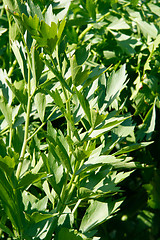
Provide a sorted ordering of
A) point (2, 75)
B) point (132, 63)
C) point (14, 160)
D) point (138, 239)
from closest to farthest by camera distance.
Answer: point (14, 160) < point (2, 75) < point (132, 63) < point (138, 239)

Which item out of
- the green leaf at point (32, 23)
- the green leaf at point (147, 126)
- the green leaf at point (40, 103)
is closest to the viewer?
the green leaf at point (32, 23)

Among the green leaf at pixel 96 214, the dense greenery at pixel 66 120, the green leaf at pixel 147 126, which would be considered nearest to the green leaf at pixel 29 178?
the dense greenery at pixel 66 120

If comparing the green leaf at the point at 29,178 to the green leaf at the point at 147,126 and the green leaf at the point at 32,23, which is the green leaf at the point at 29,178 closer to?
the green leaf at the point at 32,23

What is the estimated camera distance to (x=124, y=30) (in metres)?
0.77

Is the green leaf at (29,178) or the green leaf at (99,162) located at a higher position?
the green leaf at (29,178)

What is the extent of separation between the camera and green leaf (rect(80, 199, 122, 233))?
43 cm

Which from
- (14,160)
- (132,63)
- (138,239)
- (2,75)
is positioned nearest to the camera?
(14,160)

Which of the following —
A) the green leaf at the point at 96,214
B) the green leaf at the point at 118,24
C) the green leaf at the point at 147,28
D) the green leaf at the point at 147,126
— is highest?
the green leaf at the point at 118,24

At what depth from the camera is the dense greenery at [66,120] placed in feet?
1.25

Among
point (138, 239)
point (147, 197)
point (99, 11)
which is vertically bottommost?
point (138, 239)

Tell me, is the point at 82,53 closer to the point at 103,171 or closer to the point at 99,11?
the point at 103,171

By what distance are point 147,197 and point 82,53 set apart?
1.77ft

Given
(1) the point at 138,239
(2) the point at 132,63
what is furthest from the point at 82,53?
(1) the point at 138,239

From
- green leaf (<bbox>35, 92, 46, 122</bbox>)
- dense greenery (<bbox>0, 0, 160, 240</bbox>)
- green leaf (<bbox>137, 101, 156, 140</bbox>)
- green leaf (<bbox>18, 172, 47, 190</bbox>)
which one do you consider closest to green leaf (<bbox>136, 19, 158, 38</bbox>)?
dense greenery (<bbox>0, 0, 160, 240</bbox>)
